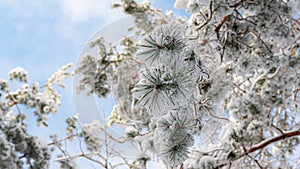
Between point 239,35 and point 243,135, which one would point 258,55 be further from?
point 243,135

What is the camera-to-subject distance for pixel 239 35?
2828 millimetres

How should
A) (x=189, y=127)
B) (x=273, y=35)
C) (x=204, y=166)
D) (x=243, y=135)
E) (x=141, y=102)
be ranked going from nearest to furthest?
1. (x=141, y=102)
2. (x=189, y=127)
3. (x=204, y=166)
4. (x=273, y=35)
5. (x=243, y=135)

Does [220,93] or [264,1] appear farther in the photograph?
[220,93]

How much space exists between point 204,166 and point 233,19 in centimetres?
117

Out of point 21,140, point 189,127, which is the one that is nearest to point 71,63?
point 21,140

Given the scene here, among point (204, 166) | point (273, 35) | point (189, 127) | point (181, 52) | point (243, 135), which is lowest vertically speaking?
point (189, 127)

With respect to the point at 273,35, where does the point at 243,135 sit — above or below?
below

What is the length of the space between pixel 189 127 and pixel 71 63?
357 cm

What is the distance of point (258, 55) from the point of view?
9.80ft

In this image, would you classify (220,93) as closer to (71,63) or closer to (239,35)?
(239,35)

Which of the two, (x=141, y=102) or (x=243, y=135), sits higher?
(x=243, y=135)

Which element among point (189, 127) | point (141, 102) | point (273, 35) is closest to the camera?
point (141, 102)

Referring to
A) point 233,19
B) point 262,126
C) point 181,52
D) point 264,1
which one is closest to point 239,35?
point 233,19

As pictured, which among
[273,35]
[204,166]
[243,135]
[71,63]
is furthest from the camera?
[71,63]
